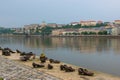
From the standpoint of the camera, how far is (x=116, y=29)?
12069cm

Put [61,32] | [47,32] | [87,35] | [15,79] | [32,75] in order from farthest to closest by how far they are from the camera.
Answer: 1. [47,32]
2. [61,32]
3. [87,35]
4. [32,75]
5. [15,79]

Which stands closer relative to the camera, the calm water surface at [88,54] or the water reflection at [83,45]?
the calm water surface at [88,54]

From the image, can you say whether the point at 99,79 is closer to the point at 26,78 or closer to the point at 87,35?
the point at 26,78

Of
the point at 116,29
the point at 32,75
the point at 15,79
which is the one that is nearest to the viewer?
the point at 15,79

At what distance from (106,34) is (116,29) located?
4.92 m

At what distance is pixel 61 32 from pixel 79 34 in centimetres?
1714

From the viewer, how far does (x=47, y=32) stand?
6678 inches

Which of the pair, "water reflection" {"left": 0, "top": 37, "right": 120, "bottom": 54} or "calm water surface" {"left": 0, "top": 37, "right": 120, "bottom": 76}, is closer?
"calm water surface" {"left": 0, "top": 37, "right": 120, "bottom": 76}

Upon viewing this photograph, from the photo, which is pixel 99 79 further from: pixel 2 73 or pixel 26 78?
pixel 2 73

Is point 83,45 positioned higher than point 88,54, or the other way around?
point 88,54

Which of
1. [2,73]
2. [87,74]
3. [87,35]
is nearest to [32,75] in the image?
[2,73]

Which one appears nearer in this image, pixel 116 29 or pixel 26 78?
pixel 26 78

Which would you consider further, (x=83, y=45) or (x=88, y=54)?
(x=83, y=45)

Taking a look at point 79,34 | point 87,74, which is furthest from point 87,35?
point 87,74
